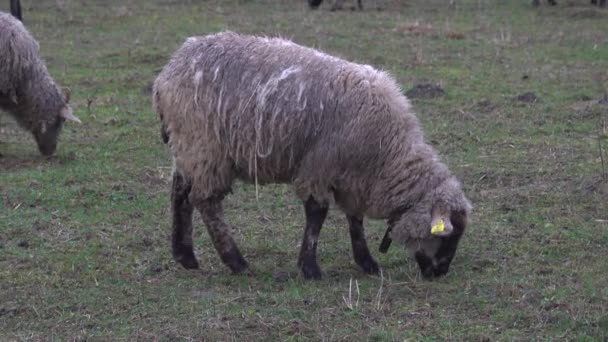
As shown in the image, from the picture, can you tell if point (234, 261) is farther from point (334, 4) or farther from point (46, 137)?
point (334, 4)

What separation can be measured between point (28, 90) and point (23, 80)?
117 mm

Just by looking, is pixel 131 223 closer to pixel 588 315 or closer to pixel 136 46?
pixel 588 315

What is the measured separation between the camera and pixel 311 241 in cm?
658

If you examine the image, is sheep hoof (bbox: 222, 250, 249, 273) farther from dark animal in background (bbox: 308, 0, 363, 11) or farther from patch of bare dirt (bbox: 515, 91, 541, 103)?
dark animal in background (bbox: 308, 0, 363, 11)

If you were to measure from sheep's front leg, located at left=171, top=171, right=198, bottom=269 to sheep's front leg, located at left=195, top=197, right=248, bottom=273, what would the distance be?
21 cm

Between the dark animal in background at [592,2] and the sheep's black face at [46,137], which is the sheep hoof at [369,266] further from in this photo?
the dark animal in background at [592,2]

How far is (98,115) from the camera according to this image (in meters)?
12.1

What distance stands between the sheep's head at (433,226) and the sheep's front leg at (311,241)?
1.53 ft

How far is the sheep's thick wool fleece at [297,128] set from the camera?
253 inches

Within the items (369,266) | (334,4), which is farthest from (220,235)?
(334,4)

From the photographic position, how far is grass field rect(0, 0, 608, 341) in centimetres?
567

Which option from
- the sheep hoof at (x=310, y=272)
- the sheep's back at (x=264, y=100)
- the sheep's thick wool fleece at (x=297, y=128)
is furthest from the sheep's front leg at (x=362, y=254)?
the sheep's back at (x=264, y=100)

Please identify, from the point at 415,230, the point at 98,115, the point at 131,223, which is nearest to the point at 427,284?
the point at 415,230

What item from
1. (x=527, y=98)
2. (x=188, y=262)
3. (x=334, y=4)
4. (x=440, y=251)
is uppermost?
(x=440, y=251)
